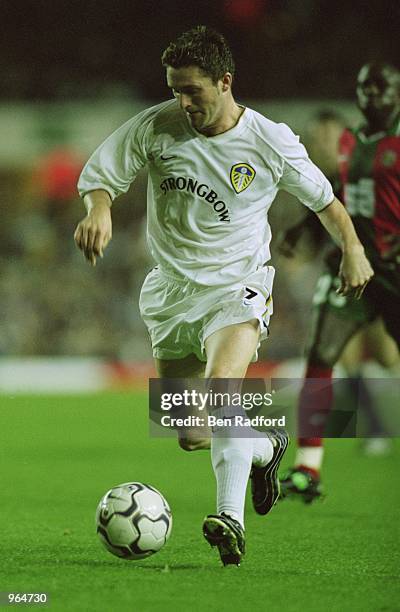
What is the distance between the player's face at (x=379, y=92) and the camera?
5711 millimetres

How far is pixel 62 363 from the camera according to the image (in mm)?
14375

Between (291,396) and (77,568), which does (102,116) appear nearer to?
(291,396)

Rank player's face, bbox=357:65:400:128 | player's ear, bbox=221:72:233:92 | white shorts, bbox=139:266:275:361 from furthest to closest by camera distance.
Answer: player's face, bbox=357:65:400:128, white shorts, bbox=139:266:275:361, player's ear, bbox=221:72:233:92

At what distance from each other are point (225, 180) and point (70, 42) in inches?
502

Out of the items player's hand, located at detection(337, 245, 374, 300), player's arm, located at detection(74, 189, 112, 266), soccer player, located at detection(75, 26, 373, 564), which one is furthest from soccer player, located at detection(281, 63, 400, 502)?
player's arm, located at detection(74, 189, 112, 266)

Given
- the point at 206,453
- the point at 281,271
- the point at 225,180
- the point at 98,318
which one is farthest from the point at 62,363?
the point at 225,180

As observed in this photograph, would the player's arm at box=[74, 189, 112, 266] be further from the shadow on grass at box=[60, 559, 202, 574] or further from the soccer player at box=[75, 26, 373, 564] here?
the shadow on grass at box=[60, 559, 202, 574]

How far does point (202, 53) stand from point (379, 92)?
2.16 metres

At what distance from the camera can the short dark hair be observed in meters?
3.75

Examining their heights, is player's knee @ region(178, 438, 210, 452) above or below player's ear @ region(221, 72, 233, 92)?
below

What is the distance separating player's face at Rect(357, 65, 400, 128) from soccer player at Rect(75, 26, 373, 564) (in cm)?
172

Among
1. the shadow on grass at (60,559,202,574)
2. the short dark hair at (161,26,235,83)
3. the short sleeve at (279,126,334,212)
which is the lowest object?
the shadow on grass at (60,559,202,574)

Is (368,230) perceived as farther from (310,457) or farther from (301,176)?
(301,176)

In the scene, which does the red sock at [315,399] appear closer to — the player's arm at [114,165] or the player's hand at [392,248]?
the player's hand at [392,248]
